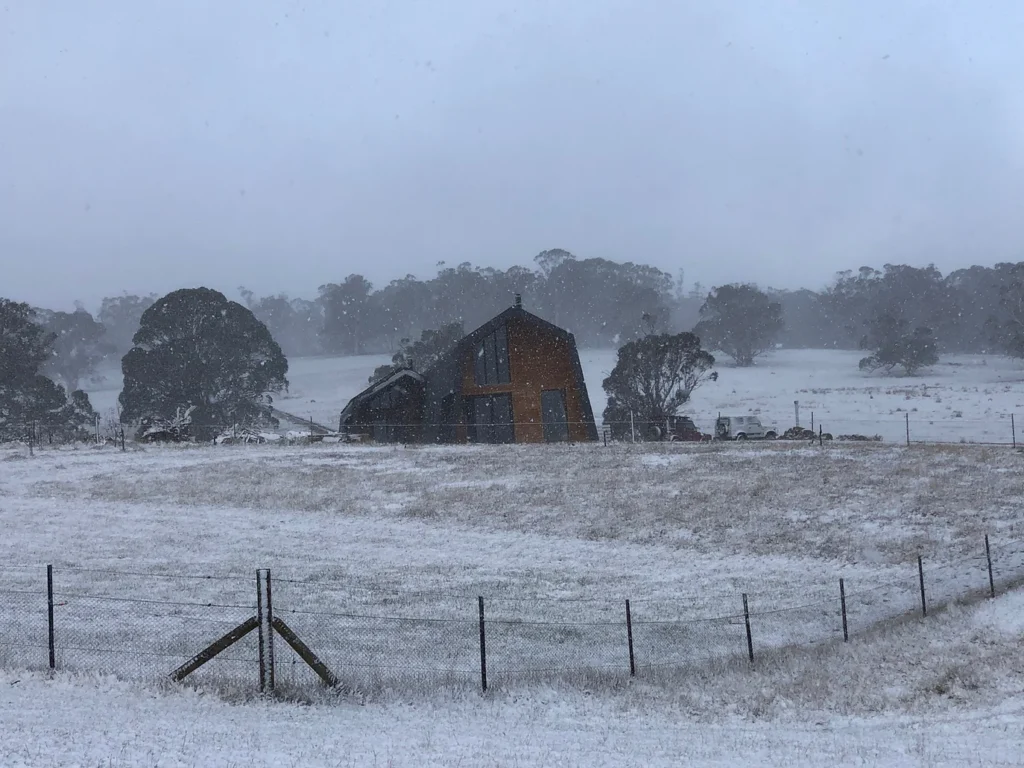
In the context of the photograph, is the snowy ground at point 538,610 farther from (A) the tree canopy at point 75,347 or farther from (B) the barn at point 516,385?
(A) the tree canopy at point 75,347

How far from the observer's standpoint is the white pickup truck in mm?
47781

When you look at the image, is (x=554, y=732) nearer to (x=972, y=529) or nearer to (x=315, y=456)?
(x=972, y=529)

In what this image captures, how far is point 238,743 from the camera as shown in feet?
30.4

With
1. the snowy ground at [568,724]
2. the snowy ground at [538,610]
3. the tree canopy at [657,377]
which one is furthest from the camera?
the tree canopy at [657,377]

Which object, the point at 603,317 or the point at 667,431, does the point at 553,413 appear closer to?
the point at 667,431

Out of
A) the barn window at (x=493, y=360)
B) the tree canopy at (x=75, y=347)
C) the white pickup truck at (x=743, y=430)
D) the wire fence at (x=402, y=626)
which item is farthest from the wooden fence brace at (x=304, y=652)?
the tree canopy at (x=75, y=347)

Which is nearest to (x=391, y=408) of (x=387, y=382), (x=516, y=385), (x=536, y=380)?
(x=387, y=382)

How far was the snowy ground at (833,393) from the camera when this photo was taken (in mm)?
53344

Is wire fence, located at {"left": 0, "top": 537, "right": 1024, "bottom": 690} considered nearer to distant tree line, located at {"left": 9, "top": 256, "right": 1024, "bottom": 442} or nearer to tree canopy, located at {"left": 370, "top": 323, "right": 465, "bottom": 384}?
distant tree line, located at {"left": 9, "top": 256, "right": 1024, "bottom": 442}

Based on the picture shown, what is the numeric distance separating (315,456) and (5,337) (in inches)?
1537

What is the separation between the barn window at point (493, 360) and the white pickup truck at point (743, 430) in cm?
1252

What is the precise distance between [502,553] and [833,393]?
2352 inches

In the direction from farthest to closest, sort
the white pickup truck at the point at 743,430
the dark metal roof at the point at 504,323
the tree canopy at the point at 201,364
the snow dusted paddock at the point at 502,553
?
the tree canopy at the point at 201,364
the white pickup truck at the point at 743,430
the dark metal roof at the point at 504,323
the snow dusted paddock at the point at 502,553

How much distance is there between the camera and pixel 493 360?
47969mm
